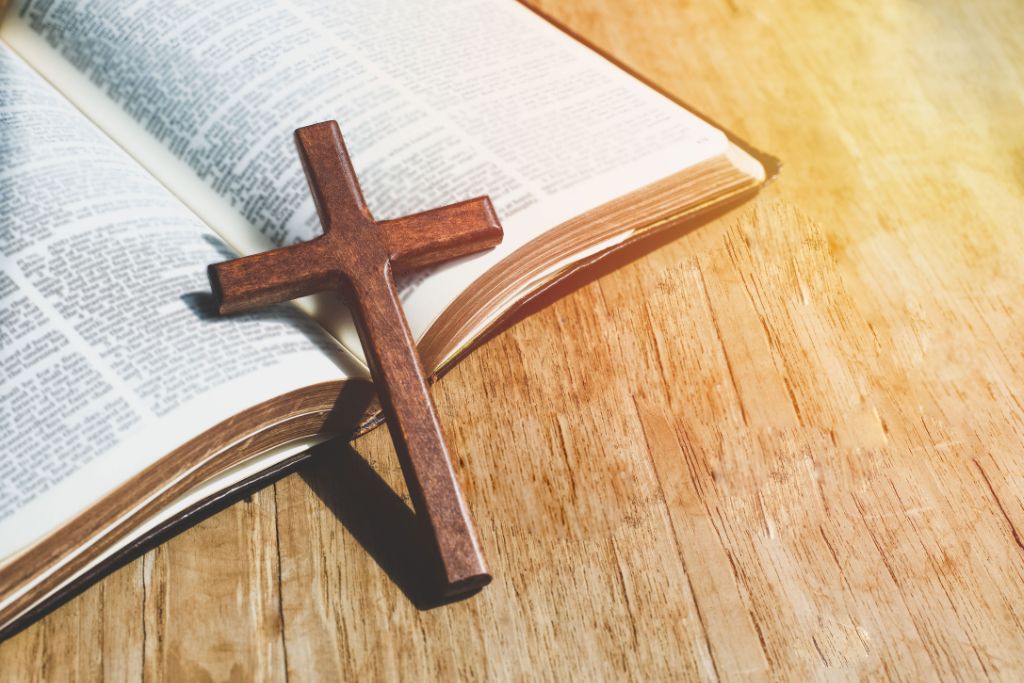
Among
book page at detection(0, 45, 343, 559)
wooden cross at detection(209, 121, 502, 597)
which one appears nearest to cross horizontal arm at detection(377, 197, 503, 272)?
wooden cross at detection(209, 121, 502, 597)

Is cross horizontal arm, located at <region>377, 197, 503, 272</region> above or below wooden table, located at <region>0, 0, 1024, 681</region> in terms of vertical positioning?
above

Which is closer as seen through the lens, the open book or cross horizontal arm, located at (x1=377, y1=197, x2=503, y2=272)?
the open book

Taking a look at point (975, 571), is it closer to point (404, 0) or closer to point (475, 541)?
point (475, 541)

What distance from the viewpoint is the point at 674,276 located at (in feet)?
3.41

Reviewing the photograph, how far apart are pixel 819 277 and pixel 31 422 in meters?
0.86

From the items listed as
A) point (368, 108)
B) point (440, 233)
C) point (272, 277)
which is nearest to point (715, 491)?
point (440, 233)

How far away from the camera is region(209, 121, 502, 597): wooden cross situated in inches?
29.7

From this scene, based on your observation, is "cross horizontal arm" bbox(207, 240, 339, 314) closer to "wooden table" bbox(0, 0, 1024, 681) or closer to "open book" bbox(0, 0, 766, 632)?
"open book" bbox(0, 0, 766, 632)

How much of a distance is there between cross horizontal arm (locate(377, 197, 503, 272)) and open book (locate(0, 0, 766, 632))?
2cm

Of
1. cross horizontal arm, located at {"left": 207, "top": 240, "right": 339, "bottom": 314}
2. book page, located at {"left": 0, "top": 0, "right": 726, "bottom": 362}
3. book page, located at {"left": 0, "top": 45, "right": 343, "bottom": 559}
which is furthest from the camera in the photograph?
book page, located at {"left": 0, "top": 0, "right": 726, "bottom": 362}

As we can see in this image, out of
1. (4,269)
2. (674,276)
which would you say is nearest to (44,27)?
(4,269)

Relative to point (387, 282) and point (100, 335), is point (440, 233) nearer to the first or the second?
point (387, 282)

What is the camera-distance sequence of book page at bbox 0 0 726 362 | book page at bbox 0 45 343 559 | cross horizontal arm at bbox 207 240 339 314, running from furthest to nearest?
book page at bbox 0 0 726 362 < cross horizontal arm at bbox 207 240 339 314 < book page at bbox 0 45 343 559

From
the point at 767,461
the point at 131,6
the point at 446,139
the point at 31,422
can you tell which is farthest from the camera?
the point at 131,6
